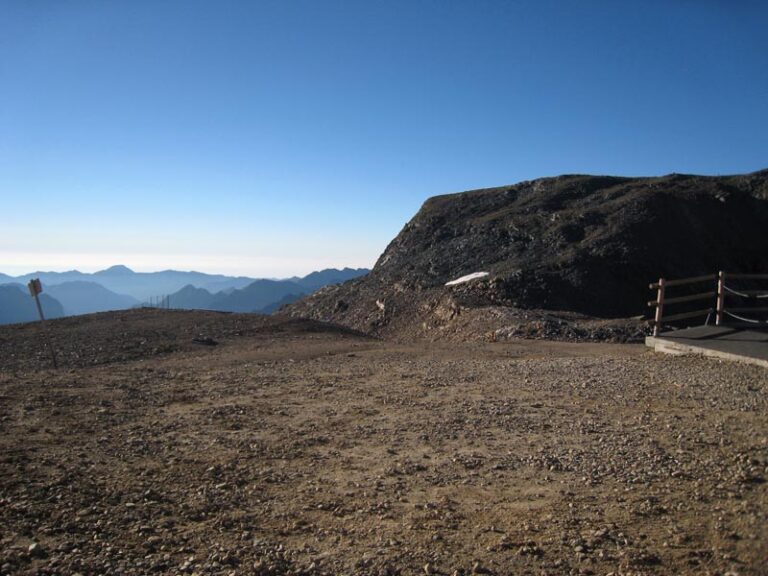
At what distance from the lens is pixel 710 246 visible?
36.2m

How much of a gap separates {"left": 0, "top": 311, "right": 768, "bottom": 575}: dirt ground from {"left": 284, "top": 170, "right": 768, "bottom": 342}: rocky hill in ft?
38.7

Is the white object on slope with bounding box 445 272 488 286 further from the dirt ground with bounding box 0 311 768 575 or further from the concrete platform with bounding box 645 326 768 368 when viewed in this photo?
the dirt ground with bounding box 0 311 768 575

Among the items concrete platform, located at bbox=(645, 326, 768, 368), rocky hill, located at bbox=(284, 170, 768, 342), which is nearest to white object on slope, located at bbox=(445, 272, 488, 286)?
rocky hill, located at bbox=(284, 170, 768, 342)

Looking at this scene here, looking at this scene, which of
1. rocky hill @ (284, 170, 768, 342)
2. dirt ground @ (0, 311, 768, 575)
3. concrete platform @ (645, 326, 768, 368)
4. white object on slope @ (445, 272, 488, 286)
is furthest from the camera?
white object on slope @ (445, 272, 488, 286)

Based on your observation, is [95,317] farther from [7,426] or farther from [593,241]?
[593,241]

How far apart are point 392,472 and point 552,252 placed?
2857 centimetres

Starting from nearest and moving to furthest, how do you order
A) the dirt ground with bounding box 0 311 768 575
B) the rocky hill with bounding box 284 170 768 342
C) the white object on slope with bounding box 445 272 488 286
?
the dirt ground with bounding box 0 311 768 575, the rocky hill with bounding box 284 170 768 342, the white object on slope with bounding box 445 272 488 286

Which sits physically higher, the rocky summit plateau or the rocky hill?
the rocky hill

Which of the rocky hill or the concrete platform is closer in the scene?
the concrete platform

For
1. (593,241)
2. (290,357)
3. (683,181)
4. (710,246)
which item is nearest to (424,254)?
(593,241)

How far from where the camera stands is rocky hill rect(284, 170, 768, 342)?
92.4 feet

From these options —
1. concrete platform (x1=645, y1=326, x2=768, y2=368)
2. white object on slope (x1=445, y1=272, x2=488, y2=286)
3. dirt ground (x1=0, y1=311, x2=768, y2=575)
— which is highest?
white object on slope (x1=445, y1=272, x2=488, y2=286)

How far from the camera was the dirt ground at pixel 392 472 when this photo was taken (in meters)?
4.36

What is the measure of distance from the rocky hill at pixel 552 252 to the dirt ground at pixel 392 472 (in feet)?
38.7
